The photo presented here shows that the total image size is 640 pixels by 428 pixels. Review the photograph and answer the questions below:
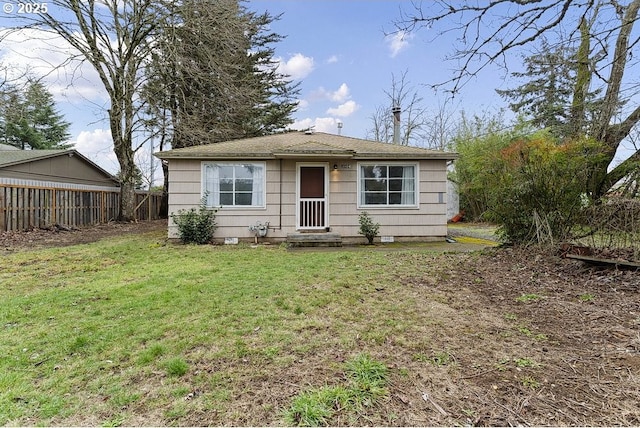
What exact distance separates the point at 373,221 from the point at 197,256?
15.7 ft

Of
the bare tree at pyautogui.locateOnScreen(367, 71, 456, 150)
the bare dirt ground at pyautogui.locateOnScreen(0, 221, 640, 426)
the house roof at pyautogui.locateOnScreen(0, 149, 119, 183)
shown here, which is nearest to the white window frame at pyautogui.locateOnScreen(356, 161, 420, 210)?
the bare dirt ground at pyautogui.locateOnScreen(0, 221, 640, 426)

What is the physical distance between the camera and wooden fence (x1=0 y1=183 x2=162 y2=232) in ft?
32.7

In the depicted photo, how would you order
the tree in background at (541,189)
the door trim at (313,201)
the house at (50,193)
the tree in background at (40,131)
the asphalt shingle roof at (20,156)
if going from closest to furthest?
the tree in background at (541,189) → the door trim at (313,201) → the house at (50,193) → the asphalt shingle roof at (20,156) → the tree in background at (40,131)

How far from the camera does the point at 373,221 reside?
925 cm

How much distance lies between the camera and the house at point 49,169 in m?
12.0

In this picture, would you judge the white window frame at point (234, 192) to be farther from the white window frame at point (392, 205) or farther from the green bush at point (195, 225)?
the white window frame at point (392, 205)

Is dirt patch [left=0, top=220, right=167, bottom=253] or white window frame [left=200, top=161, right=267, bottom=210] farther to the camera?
white window frame [left=200, top=161, right=267, bottom=210]

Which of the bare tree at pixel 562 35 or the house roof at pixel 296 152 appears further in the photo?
the house roof at pixel 296 152

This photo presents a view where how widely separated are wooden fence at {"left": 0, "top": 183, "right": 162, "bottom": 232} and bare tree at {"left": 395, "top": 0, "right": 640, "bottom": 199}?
39.6ft

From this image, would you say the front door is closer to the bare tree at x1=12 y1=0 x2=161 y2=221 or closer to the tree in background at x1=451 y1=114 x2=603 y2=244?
the tree in background at x1=451 y1=114 x2=603 y2=244

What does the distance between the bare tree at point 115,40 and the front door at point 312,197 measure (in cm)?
925

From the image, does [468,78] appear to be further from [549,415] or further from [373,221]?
[549,415]

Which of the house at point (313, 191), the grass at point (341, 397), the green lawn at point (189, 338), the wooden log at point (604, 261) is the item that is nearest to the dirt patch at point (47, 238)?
the house at point (313, 191)

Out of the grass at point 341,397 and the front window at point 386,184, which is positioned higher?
the front window at point 386,184
